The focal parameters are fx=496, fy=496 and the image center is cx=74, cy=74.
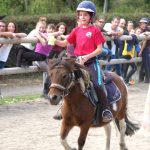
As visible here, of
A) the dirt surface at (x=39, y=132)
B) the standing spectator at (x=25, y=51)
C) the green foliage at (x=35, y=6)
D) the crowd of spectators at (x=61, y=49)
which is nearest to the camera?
the dirt surface at (x=39, y=132)

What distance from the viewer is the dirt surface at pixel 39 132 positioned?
26.2ft

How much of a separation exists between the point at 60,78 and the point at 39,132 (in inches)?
121

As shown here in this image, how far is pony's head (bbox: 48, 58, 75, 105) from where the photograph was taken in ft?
19.5

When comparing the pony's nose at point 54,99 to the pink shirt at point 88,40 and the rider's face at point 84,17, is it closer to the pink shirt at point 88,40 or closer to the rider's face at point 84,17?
the pink shirt at point 88,40

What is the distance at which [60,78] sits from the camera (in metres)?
6.02

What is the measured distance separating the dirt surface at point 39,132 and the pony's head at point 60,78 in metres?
1.28

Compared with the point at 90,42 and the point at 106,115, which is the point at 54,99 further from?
the point at 90,42

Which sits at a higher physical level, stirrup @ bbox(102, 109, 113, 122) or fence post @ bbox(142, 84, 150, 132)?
fence post @ bbox(142, 84, 150, 132)

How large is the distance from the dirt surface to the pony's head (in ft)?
4.19

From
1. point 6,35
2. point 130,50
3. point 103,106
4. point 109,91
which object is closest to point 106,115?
point 103,106

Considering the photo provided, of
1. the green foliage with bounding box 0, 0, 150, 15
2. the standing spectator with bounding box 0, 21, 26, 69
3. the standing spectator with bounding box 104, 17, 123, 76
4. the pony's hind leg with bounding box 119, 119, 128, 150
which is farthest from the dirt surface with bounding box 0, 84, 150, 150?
the green foliage with bounding box 0, 0, 150, 15

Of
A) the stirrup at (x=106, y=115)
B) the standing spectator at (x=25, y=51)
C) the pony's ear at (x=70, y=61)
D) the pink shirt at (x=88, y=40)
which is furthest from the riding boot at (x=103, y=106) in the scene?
the standing spectator at (x=25, y=51)

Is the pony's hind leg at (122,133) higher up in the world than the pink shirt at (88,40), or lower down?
lower down

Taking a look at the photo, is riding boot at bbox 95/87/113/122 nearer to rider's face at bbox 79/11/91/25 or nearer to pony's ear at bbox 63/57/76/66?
pony's ear at bbox 63/57/76/66
